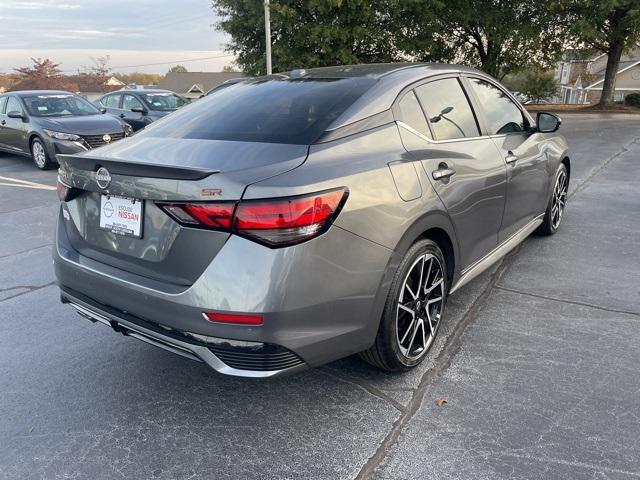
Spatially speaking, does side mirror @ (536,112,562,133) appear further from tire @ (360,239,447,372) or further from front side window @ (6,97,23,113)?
front side window @ (6,97,23,113)

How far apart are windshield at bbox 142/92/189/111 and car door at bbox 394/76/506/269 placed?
12210mm

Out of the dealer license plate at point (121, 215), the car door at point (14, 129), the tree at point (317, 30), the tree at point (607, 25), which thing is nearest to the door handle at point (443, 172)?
the dealer license plate at point (121, 215)

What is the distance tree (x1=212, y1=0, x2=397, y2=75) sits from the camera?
22688 millimetres

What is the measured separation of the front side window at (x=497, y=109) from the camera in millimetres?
3838

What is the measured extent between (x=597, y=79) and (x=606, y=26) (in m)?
34.6

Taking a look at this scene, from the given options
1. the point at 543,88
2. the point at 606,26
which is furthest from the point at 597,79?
the point at 606,26

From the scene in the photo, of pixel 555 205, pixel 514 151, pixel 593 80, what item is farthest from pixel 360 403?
pixel 593 80

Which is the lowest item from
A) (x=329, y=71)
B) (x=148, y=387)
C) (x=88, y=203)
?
(x=148, y=387)

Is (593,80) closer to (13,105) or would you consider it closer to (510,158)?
(13,105)

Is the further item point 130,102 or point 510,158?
point 130,102

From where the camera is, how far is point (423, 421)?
259 cm

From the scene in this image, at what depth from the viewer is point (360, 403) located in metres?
2.76

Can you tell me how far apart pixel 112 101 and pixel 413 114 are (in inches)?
561

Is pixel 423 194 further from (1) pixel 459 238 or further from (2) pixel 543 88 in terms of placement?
(2) pixel 543 88
